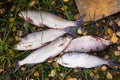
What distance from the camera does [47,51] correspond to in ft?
12.8

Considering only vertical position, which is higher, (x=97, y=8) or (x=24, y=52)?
(x=97, y=8)

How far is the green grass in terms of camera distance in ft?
13.0

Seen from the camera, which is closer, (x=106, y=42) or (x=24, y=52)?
(x=106, y=42)

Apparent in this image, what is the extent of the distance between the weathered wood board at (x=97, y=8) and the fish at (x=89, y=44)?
19cm

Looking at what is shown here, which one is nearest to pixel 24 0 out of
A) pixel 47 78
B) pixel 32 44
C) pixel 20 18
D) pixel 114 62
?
pixel 20 18

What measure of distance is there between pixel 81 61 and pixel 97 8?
0.50m

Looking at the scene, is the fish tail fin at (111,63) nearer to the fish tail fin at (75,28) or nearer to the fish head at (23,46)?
the fish tail fin at (75,28)

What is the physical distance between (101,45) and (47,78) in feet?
1.87

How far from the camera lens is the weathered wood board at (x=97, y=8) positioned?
155 inches

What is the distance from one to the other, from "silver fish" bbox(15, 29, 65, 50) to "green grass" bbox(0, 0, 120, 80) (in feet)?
0.35

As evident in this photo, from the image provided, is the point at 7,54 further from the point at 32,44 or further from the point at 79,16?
the point at 79,16

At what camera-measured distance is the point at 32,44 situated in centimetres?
396

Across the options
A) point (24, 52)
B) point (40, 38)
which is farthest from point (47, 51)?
point (24, 52)

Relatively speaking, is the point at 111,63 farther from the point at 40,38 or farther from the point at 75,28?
the point at 40,38
